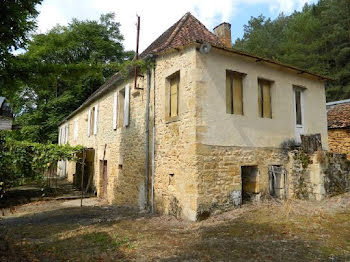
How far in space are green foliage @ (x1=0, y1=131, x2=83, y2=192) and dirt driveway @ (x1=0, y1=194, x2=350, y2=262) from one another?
135 cm

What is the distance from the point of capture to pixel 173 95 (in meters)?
7.69

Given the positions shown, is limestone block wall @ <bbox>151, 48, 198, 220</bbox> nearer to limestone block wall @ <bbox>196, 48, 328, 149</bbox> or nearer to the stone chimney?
limestone block wall @ <bbox>196, 48, 328, 149</bbox>

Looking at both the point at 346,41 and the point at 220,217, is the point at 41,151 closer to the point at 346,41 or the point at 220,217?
the point at 220,217

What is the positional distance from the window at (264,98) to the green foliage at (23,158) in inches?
276

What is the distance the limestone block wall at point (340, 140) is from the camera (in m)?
11.4

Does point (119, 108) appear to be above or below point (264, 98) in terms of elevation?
above

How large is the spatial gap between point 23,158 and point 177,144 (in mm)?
5366

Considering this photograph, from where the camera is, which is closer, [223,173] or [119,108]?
[223,173]

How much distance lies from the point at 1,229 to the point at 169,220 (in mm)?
4748

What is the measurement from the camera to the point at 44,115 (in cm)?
2430

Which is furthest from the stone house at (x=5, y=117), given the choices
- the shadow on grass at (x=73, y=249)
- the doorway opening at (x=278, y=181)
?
the doorway opening at (x=278, y=181)

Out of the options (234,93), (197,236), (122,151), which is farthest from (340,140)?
(122,151)

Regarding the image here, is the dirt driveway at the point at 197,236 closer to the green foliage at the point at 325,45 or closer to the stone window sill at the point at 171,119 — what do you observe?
the stone window sill at the point at 171,119

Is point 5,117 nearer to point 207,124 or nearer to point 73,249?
point 73,249
